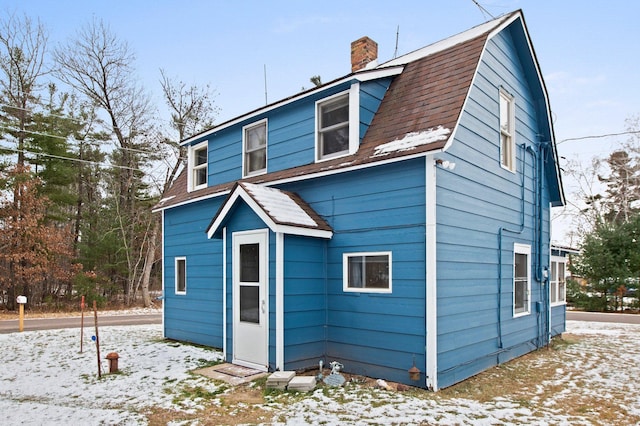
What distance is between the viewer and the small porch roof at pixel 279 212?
668 centimetres

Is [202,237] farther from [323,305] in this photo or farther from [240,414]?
[240,414]

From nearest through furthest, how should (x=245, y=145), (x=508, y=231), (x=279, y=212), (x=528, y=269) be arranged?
1. (x=279, y=212)
2. (x=508, y=231)
3. (x=528, y=269)
4. (x=245, y=145)

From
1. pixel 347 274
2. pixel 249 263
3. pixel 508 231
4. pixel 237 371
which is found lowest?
pixel 237 371

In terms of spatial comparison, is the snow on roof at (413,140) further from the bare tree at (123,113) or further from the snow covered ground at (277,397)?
the bare tree at (123,113)

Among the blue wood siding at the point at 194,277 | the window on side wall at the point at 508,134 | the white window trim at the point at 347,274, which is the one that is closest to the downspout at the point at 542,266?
the window on side wall at the point at 508,134

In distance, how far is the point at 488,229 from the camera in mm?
7520

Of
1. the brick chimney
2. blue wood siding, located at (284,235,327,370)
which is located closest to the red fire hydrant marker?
blue wood siding, located at (284,235,327,370)

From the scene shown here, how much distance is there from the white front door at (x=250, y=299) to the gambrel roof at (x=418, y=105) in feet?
4.65

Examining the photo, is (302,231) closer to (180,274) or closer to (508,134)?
(508,134)

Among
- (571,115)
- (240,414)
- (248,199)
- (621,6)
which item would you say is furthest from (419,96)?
(571,115)

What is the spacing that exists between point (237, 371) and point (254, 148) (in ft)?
15.5

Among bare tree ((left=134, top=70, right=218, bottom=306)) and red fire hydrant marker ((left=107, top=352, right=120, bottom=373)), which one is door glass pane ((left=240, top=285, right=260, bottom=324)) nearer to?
red fire hydrant marker ((left=107, top=352, right=120, bottom=373))

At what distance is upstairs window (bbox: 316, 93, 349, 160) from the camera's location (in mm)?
7641

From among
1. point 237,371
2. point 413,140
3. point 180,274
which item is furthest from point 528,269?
point 180,274
